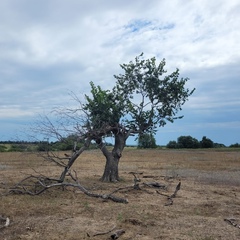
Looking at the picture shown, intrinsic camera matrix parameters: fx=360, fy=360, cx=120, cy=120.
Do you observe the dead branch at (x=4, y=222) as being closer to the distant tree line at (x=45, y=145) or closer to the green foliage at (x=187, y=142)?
the distant tree line at (x=45, y=145)

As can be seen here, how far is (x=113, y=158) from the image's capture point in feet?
55.2

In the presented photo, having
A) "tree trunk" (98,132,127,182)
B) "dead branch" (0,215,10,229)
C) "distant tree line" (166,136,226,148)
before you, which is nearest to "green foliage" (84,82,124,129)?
"tree trunk" (98,132,127,182)

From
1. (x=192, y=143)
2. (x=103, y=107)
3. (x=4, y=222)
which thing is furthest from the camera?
(x=192, y=143)

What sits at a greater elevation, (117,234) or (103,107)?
(103,107)

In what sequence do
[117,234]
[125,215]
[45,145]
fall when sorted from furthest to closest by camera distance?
[45,145] → [125,215] → [117,234]

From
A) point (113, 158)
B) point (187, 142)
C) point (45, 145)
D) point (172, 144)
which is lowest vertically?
point (113, 158)

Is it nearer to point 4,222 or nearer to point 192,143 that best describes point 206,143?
point 192,143

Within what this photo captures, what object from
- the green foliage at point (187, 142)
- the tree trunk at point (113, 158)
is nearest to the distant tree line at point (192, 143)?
the green foliage at point (187, 142)

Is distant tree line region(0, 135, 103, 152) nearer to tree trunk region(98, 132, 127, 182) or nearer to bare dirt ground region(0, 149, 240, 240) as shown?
bare dirt ground region(0, 149, 240, 240)

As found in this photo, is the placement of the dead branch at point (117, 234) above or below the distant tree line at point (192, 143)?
below

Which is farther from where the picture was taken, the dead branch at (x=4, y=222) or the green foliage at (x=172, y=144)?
the green foliage at (x=172, y=144)

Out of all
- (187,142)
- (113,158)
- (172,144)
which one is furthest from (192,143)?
(113,158)

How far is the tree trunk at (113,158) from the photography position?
16500 mm

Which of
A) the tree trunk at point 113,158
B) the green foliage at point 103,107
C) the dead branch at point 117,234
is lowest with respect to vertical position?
the dead branch at point 117,234
